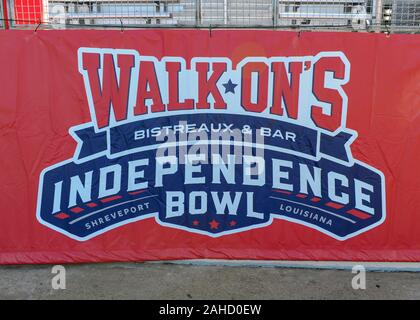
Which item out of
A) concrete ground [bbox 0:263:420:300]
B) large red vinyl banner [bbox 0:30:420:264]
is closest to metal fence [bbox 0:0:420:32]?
large red vinyl banner [bbox 0:30:420:264]

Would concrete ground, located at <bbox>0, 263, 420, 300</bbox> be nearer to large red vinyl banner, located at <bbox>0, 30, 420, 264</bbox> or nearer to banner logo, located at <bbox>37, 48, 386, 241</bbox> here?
large red vinyl banner, located at <bbox>0, 30, 420, 264</bbox>

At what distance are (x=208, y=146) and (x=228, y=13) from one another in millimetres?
1483

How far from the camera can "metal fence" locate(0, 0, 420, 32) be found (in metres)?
4.33

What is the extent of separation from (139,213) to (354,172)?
2.21 meters

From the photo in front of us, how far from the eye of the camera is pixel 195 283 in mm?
3896

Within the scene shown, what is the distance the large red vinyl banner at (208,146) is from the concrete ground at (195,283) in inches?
6.2

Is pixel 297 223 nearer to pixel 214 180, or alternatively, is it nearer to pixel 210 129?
pixel 214 180

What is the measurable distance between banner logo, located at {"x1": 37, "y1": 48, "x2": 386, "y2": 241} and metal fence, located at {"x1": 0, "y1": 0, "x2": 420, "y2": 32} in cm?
52

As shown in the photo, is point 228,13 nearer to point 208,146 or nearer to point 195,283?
point 208,146

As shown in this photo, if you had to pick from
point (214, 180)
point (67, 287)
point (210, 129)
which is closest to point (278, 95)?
point (210, 129)

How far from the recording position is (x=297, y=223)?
4.24 meters

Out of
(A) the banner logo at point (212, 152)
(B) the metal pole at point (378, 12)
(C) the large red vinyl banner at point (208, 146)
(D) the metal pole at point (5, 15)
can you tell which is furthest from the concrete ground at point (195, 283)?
(B) the metal pole at point (378, 12)

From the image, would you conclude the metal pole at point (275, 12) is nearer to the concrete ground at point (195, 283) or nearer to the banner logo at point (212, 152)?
the banner logo at point (212, 152)
